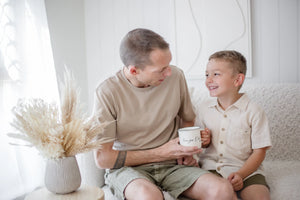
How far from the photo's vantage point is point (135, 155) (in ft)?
4.66

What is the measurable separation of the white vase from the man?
0.81ft

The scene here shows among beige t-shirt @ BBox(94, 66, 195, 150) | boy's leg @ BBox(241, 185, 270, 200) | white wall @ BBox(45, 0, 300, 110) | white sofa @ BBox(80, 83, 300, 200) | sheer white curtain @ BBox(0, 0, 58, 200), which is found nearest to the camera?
boy's leg @ BBox(241, 185, 270, 200)

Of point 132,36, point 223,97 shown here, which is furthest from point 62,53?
point 223,97

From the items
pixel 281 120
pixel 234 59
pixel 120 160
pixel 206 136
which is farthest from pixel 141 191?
pixel 281 120

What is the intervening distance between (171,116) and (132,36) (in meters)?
0.41

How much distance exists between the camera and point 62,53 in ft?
8.07

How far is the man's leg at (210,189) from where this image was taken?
120cm

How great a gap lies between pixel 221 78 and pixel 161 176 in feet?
1.78

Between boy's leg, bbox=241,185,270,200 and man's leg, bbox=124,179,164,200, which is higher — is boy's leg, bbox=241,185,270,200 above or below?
below

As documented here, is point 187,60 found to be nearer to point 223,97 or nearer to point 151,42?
point 223,97

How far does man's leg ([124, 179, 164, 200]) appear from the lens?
3.90 feet

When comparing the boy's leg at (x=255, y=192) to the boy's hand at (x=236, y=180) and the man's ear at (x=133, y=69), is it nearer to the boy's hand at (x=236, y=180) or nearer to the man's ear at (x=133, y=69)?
the boy's hand at (x=236, y=180)

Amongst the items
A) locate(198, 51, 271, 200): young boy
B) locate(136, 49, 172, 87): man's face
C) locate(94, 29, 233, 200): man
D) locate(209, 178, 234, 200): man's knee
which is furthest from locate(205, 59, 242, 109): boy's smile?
locate(209, 178, 234, 200): man's knee

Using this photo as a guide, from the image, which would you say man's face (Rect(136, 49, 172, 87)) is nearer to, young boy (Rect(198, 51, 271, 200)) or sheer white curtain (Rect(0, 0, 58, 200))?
young boy (Rect(198, 51, 271, 200))
